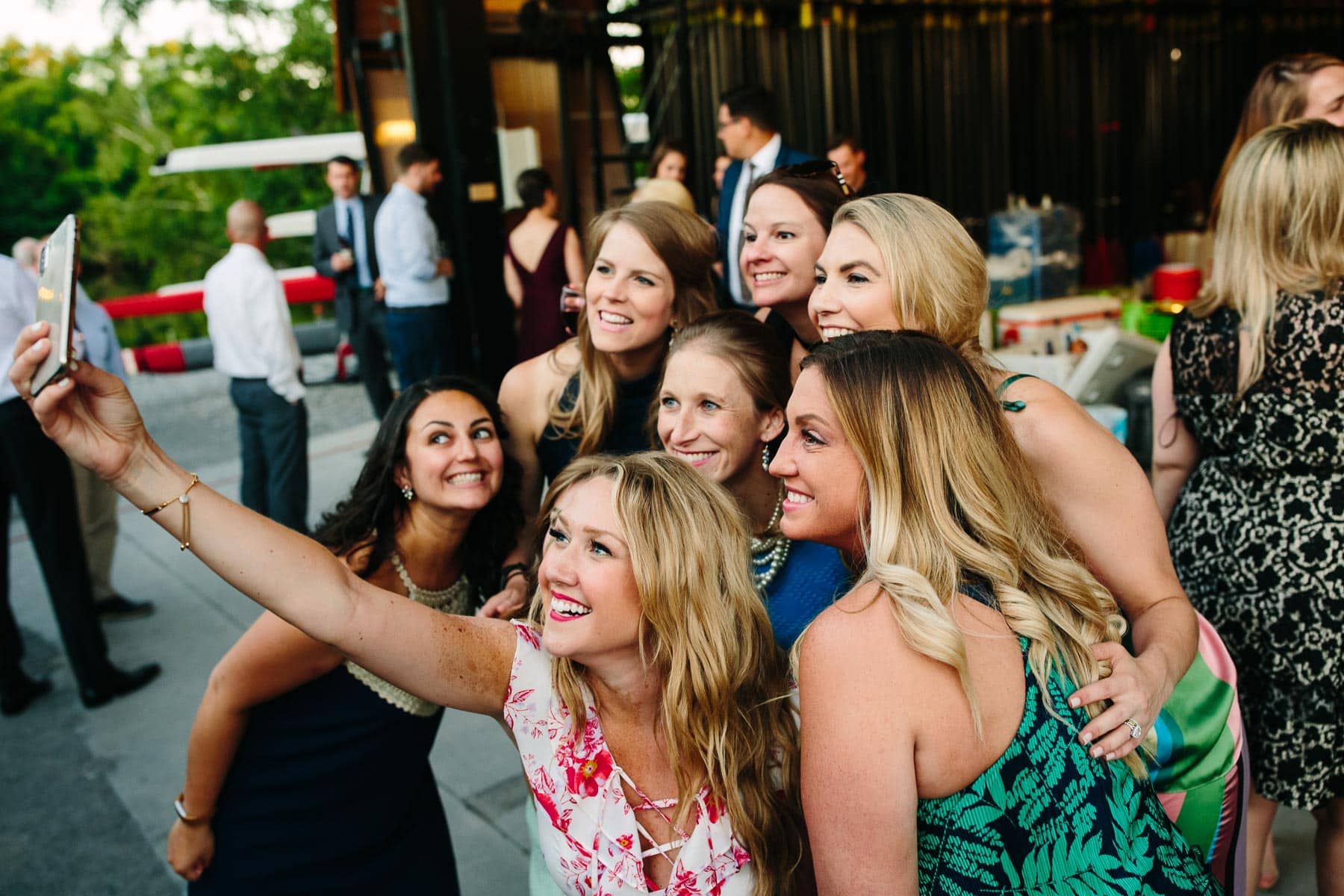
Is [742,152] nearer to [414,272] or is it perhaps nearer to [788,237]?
[414,272]

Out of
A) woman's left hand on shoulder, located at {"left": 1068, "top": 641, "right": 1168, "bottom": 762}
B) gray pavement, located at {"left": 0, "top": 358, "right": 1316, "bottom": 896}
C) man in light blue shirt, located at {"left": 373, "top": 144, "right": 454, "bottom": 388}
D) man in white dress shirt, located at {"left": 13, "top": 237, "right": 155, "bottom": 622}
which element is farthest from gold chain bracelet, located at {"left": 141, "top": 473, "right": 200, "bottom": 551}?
man in light blue shirt, located at {"left": 373, "top": 144, "right": 454, "bottom": 388}

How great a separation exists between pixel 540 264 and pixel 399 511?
A: 12.9ft

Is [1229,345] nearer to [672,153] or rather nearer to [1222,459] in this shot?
[1222,459]

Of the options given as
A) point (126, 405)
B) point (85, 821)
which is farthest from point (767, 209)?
point (85, 821)

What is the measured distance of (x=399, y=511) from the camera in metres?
2.11

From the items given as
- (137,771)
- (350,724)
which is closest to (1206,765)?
(350,724)

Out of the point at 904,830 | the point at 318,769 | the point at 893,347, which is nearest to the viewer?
the point at 904,830

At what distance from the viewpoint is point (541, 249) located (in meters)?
5.88

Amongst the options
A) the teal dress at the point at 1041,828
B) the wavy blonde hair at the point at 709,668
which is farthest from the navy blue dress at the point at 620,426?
the teal dress at the point at 1041,828

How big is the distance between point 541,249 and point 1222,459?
435 cm

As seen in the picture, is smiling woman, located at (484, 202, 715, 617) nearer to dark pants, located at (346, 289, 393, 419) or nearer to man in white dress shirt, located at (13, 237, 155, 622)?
man in white dress shirt, located at (13, 237, 155, 622)

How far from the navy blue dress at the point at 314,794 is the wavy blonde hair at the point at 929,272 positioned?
129 centimetres

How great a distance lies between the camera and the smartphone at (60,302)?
1167 millimetres

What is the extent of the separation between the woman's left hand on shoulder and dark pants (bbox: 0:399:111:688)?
12.8 feet
